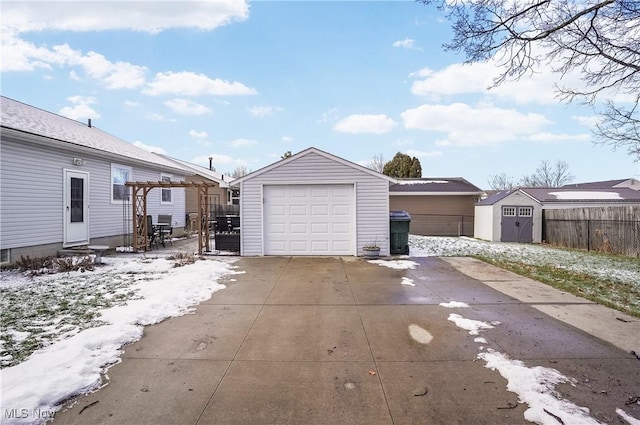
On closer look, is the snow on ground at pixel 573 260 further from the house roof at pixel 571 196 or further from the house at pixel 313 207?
the house roof at pixel 571 196

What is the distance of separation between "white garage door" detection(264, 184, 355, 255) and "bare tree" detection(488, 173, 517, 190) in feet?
147

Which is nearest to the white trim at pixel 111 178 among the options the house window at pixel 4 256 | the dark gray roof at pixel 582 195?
the house window at pixel 4 256

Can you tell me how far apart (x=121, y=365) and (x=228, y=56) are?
11.5m

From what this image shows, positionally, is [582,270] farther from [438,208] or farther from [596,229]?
[438,208]

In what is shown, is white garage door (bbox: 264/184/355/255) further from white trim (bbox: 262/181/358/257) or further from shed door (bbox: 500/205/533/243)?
shed door (bbox: 500/205/533/243)

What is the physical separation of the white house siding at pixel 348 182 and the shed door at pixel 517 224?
8.52 metres

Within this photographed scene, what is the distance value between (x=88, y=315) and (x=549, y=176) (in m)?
54.2

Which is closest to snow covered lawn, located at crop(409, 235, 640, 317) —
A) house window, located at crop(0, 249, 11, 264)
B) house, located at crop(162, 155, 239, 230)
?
house window, located at crop(0, 249, 11, 264)

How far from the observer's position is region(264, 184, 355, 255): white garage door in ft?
34.0

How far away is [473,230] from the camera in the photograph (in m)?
18.9

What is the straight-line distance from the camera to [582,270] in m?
8.46

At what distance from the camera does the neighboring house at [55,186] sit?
26.6 feet

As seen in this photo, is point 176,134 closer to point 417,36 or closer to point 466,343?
point 417,36

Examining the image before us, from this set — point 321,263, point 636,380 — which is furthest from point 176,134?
point 636,380
